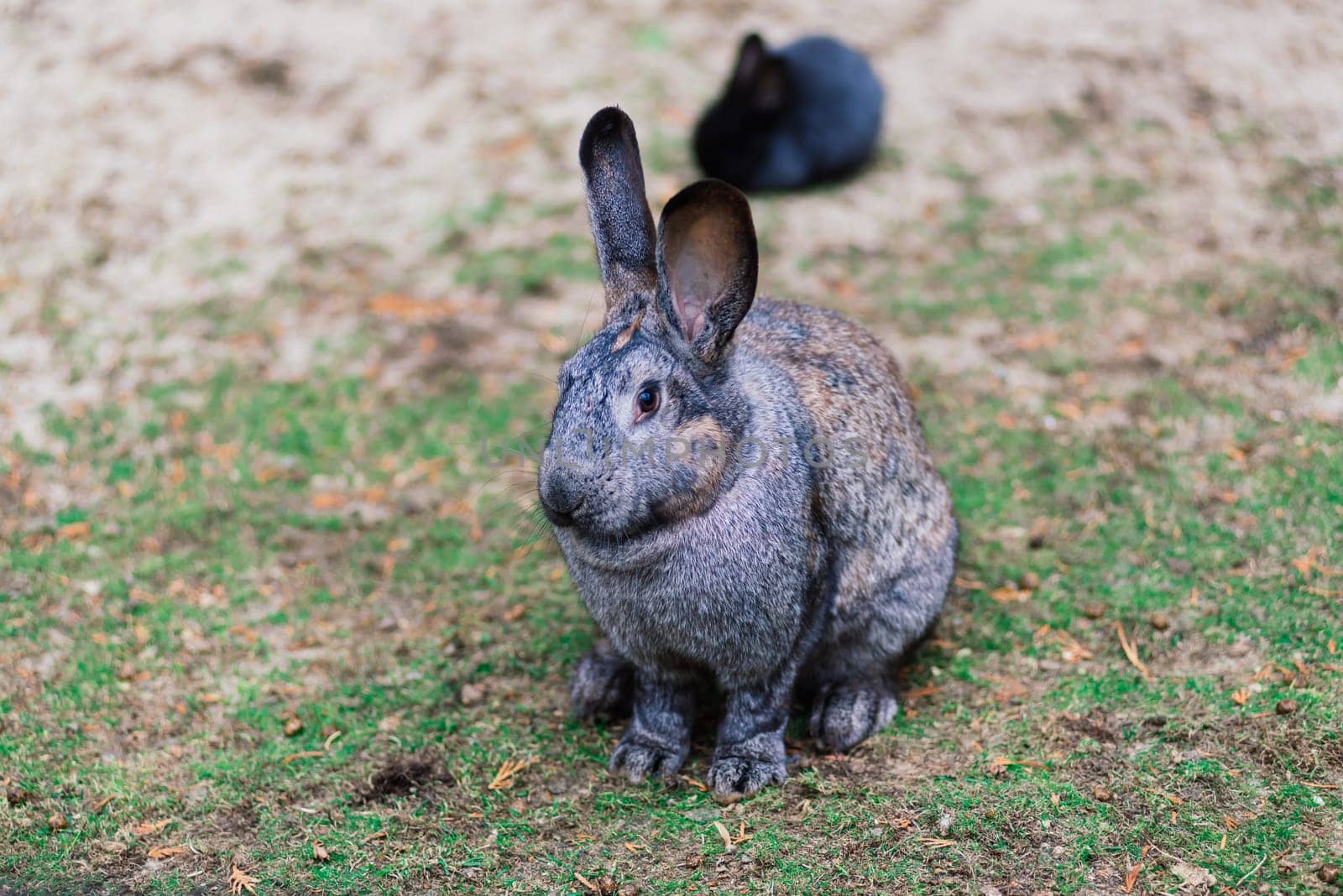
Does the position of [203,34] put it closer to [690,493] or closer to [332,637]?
[332,637]

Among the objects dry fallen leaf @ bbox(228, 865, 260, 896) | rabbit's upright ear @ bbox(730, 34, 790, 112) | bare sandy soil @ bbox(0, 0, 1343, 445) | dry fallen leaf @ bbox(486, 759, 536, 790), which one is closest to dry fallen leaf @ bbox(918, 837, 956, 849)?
dry fallen leaf @ bbox(486, 759, 536, 790)

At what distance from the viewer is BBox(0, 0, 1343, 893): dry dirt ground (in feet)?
12.5

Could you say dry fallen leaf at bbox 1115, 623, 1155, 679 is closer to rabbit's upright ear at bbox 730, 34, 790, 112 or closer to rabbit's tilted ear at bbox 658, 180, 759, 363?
rabbit's tilted ear at bbox 658, 180, 759, 363

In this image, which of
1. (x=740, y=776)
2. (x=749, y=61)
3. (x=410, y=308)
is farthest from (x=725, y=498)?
(x=749, y=61)

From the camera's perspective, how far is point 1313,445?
546cm

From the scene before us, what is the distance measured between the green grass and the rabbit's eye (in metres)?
1.24

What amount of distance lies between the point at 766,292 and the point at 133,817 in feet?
14.3

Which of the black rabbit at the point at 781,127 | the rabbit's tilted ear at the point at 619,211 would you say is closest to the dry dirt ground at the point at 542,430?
the black rabbit at the point at 781,127

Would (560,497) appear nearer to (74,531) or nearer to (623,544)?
(623,544)

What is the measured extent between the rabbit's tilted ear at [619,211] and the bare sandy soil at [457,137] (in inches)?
116

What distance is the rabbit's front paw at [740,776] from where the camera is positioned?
3.95m

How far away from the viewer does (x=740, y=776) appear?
3.96 m

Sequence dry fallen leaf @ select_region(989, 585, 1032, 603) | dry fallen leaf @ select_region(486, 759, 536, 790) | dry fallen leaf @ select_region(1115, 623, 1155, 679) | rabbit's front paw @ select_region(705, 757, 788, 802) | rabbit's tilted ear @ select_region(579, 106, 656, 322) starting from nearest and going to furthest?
rabbit's tilted ear @ select_region(579, 106, 656, 322) < rabbit's front paw @ select_region(705, 757, 788, 802) < dry fallen leaf @ select_region(486, 759, 536, 790) < dry fallen leaf @ select_region(1115, 623, 1155, 679) < dry fallen leaf @ select_region(989, 585, 1032, 603)

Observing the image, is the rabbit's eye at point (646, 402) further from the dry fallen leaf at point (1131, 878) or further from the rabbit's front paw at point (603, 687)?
the dry fallen leaf at point (1131, 878)
